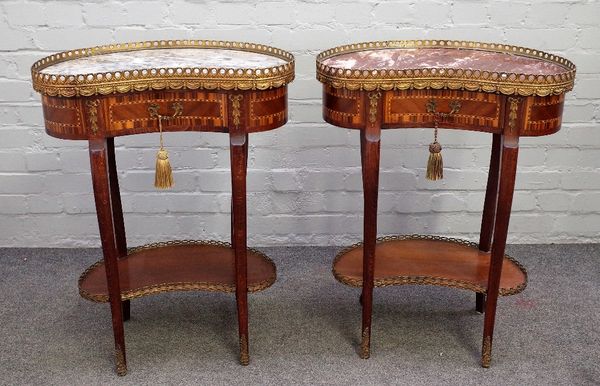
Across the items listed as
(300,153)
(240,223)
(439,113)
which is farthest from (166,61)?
(300,153)

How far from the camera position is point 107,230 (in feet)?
7.06

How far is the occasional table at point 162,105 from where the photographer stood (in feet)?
6.46

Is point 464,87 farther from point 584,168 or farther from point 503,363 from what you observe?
point 584,168

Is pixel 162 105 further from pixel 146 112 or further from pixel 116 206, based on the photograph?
pixel 116 206

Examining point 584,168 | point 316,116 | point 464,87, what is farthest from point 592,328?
point 316,116

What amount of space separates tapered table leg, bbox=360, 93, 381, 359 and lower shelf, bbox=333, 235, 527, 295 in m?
0.08

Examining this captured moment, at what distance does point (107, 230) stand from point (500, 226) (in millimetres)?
1189

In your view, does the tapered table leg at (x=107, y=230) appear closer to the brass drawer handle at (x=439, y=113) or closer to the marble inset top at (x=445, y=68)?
the marble inset top at (x=445, y=68)

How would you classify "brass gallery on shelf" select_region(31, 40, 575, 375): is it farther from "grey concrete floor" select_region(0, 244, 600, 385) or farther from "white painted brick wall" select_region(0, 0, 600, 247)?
"white painted brick wall" select_region(0, 0, 600, 247)

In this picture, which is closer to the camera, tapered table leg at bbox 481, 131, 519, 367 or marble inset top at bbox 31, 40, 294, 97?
marble inset top at bbox 31, 40, 294, 97

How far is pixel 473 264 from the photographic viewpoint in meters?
2.48

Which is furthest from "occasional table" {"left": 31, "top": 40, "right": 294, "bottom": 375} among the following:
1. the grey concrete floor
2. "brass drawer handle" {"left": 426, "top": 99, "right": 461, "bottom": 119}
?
"brass drawer handle" {"left": 426, "top": 99, "right": 461, "bottom": 119}

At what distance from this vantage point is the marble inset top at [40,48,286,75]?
207 cm

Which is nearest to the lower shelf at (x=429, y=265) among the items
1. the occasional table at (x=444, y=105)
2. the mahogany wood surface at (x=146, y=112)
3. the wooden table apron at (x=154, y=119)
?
the occasional table at (x=444, y=105)
